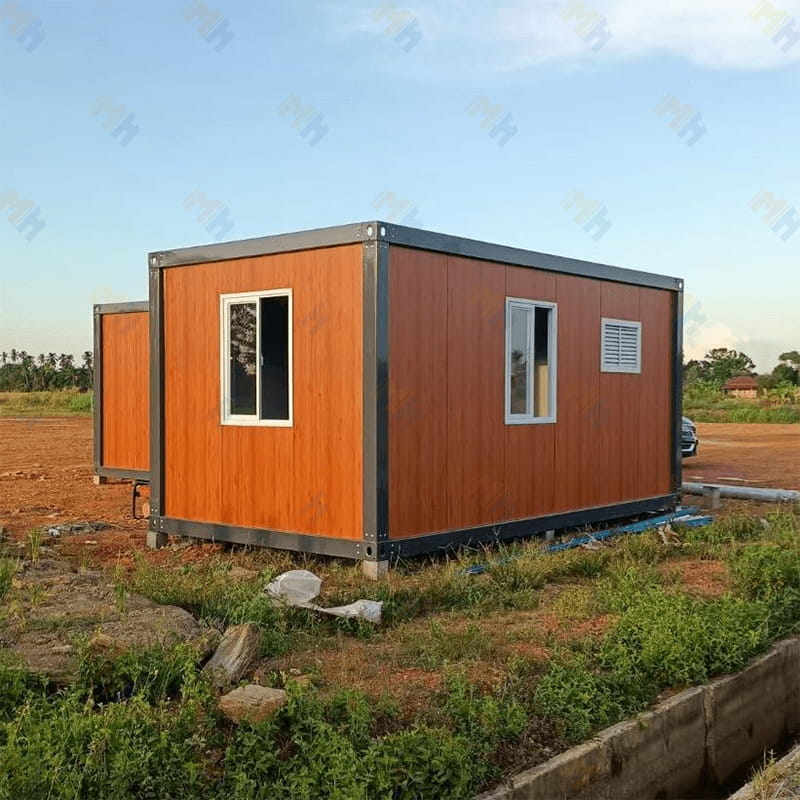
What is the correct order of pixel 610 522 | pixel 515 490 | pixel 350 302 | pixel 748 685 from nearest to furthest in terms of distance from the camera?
pixel 748 685, pixel 350 302, pixel 515 490, pixel 610 522

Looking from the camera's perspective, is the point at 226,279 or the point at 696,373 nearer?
the point at 226,279

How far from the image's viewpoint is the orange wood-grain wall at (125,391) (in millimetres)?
14625

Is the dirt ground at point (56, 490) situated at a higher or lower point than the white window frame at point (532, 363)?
lower

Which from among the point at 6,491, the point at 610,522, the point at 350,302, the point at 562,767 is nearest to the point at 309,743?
the point at 562,767

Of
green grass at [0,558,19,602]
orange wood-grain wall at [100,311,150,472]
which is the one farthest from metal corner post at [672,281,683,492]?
green grass at [0,558,19,602]

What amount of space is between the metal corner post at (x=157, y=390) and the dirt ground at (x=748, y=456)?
9.98 metres

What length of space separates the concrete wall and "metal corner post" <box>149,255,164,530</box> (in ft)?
19.8

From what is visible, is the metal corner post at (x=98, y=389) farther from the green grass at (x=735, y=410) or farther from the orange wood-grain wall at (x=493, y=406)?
the green grass at (x=735, y=410)

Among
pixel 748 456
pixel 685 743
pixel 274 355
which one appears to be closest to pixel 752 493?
pixel 274 355

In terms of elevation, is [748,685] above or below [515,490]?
below

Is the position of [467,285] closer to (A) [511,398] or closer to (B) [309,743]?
(A) [511,398]

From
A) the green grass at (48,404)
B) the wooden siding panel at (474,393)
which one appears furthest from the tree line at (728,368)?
the wooden siding panel at (474,393)

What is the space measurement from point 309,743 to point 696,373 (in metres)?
51.9

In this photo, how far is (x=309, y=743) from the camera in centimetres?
430
